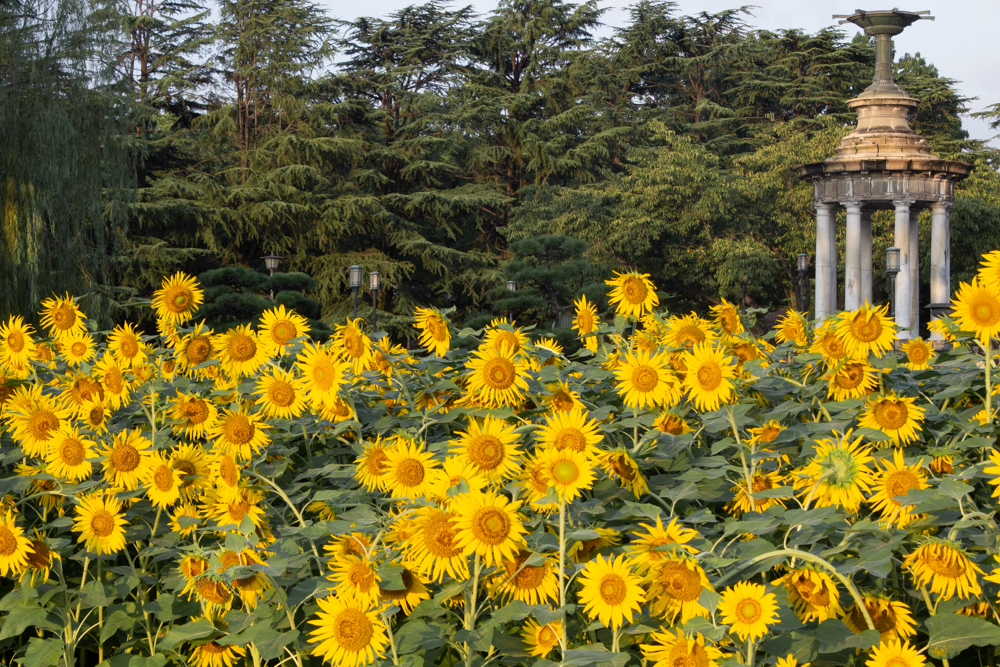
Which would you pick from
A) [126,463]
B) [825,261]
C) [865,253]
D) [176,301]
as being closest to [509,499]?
[126,463]

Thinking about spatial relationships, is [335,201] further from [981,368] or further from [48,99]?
[981,368]

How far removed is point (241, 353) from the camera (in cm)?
232

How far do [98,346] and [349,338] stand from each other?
4.25ft

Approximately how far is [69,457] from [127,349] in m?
0.50

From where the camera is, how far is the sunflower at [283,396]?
6.79 ft

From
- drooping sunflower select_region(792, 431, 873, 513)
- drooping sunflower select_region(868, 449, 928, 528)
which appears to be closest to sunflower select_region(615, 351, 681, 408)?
drooping sunflower select_region(792, 431, 873, 513)

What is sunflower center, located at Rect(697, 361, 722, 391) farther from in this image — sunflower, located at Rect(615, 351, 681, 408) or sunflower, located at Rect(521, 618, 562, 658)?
sunflower, located at Rect(521, 618, 562, 658)

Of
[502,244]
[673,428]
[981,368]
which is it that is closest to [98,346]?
[673,428]

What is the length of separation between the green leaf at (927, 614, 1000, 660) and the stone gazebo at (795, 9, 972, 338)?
977 inches

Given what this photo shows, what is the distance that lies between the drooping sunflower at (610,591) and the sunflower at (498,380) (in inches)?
20.1

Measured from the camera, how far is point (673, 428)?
205cm

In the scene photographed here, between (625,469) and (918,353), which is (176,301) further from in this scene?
(918,353)

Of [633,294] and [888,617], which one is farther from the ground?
[633,294]

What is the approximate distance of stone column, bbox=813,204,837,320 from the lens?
86.3 ft
